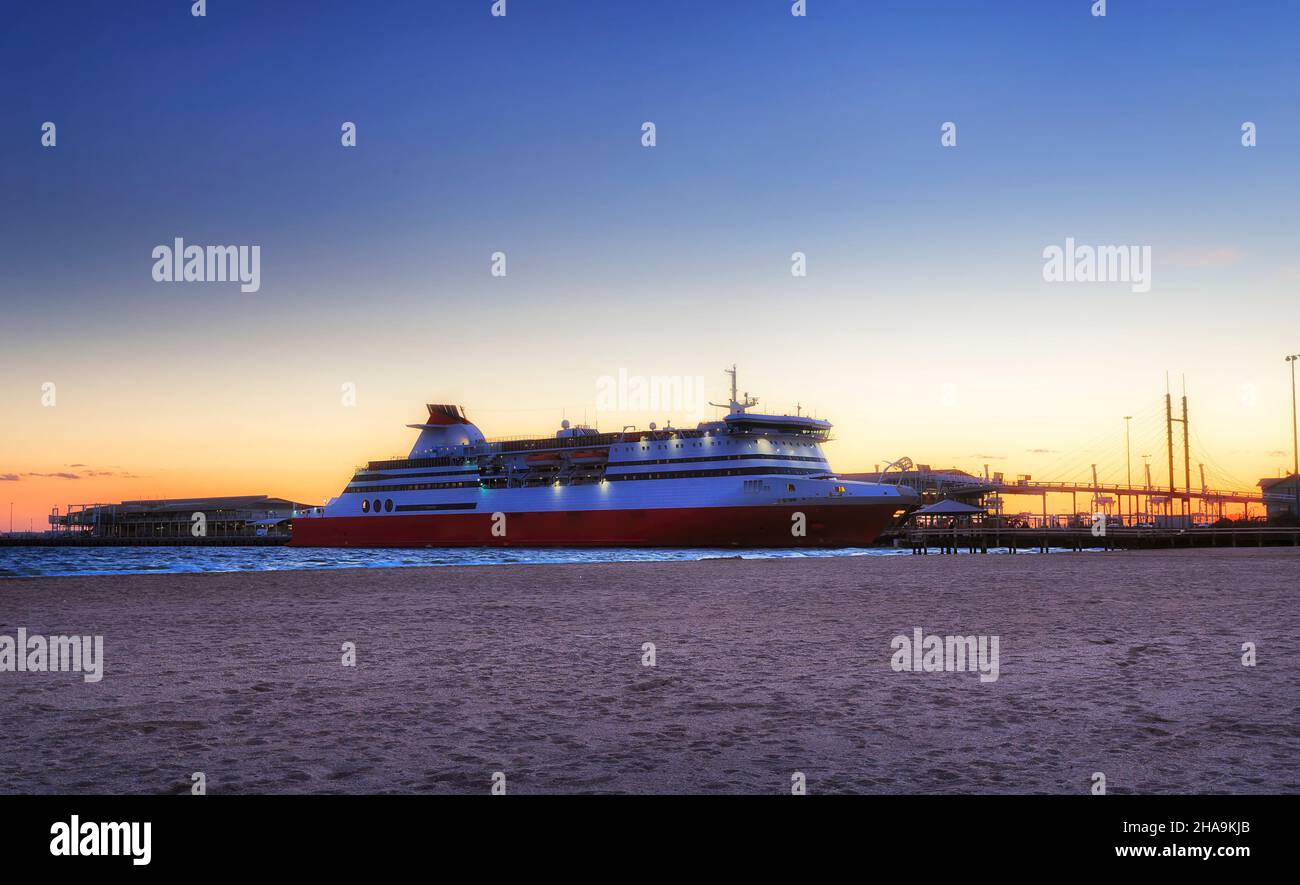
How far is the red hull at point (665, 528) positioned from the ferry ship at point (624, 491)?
0.09 metres

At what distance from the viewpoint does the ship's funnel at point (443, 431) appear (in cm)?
8562

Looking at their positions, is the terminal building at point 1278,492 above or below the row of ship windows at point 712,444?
below

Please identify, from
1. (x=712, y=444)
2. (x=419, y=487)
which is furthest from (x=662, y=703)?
(x=419, y=487)

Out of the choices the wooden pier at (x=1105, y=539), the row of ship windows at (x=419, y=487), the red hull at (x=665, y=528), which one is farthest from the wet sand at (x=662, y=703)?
the row of ship windows at (x=419, y=487)

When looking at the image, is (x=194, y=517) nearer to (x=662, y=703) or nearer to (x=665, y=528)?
(x=665, y=528)

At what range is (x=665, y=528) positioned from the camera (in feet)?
220

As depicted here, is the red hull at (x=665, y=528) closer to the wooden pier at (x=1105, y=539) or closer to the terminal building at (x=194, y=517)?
the wooden pier at (x=1105, y=539)

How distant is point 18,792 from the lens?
5.10m

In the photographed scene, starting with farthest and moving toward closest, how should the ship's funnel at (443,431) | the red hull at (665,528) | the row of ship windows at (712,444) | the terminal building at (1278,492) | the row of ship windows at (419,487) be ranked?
the terminal building at (1278,492)
the ship's funnel at (443,431)
the row of ship windows at (419,487)
the row of ship windows at (712,444)
the red hull at (665,528)

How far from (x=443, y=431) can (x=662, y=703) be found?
269ft
